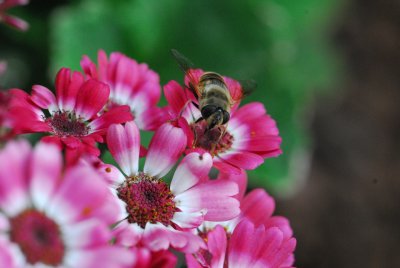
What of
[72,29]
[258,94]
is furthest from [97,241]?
[258,94]

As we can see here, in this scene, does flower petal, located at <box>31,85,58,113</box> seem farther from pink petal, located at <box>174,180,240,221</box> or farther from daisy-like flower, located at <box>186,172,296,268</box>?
daisy-like flower, located at <box>186,172,296,268</box>

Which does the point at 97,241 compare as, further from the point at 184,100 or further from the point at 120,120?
the point at 184,100

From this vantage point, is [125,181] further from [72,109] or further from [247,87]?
[247,87]

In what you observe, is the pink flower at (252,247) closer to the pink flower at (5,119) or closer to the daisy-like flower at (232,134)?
the daisy-like flower at (232,134)

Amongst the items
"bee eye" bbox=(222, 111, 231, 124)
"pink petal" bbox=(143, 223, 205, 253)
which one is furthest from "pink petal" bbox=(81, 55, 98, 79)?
"pink petal" bbox=(143, 223, 205, 253)

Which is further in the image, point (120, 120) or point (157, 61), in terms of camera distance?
point (157, 61)

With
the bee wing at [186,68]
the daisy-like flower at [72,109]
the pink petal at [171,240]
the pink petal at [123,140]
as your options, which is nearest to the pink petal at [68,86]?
the daisy-like flower at [72,109]
